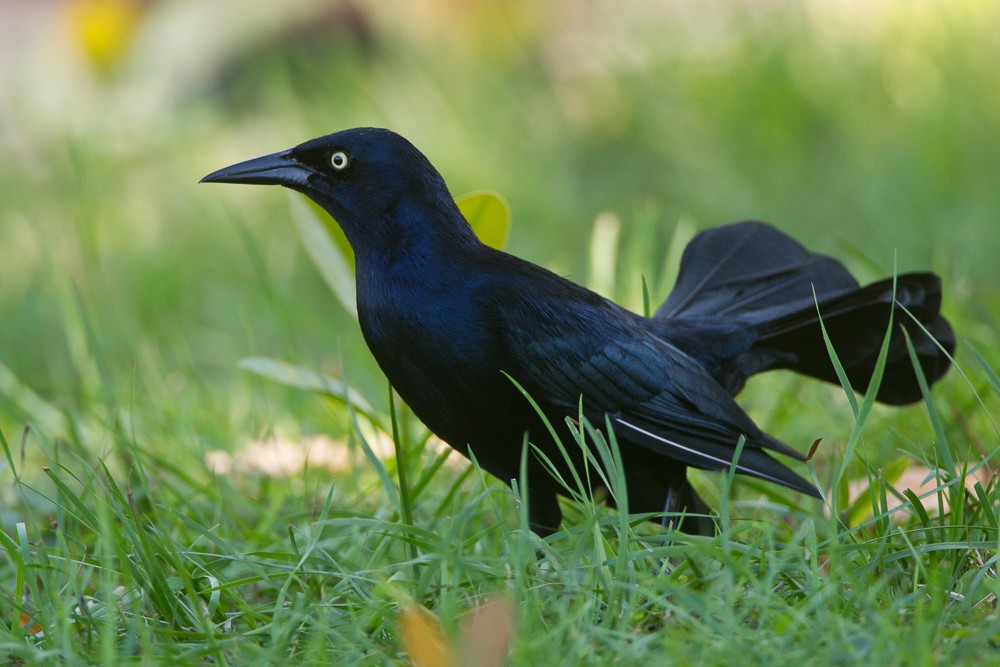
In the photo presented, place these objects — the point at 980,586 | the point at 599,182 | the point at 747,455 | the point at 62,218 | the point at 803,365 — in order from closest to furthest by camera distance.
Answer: the point at 980,586, the point at 747,455, the point at 803,365, the point at 62,218, the point at 599,182

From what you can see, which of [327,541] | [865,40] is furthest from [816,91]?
[327,541]

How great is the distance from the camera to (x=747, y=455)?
8.34ft

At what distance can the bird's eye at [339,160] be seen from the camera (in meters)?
2.68

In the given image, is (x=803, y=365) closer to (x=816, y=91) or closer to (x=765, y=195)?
(x=765, y=195)

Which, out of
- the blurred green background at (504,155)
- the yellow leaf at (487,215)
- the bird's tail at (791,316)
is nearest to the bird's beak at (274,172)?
the yellow leaf at (487,215)

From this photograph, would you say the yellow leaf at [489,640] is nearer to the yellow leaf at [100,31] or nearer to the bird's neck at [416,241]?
the bird's neck at [416,241]

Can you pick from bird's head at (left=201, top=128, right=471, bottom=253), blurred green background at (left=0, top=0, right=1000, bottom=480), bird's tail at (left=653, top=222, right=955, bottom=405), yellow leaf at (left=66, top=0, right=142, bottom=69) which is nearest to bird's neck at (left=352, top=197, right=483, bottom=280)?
bird's head at (left=201, top=128, right=471, bottom=253)

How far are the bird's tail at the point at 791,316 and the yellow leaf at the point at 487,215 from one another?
463mm

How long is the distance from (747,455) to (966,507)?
1.46ft

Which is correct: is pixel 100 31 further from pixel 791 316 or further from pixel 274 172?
pixel 791 316

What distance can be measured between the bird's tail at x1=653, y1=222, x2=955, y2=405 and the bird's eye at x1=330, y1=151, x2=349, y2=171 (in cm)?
85

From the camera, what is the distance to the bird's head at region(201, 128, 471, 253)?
8.62 ft

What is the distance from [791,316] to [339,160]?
1167 millimetres

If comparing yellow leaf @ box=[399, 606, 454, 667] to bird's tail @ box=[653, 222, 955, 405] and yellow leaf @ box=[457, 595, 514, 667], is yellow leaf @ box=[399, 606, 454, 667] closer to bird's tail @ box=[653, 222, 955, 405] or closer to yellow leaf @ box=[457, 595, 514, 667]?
yellow leaf @ box=[457, 595, 514, 667]
